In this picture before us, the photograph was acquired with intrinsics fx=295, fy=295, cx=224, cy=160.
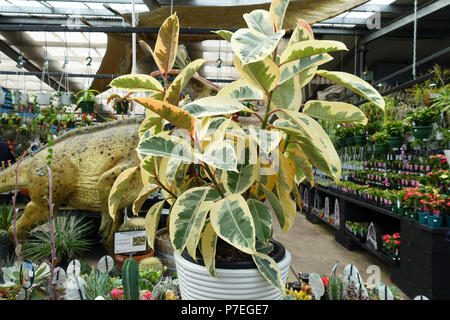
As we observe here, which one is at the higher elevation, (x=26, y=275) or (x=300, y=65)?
(x=300, y=65)

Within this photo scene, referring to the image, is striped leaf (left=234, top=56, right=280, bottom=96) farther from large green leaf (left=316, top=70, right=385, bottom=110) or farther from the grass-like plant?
the grass-like plant

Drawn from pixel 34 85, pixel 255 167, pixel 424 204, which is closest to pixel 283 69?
pixel 255 167

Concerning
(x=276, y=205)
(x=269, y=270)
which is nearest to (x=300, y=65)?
(x=276, y=205)

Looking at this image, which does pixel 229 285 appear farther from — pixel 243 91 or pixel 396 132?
pixel 396 132

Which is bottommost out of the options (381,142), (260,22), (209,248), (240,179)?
(209,248)

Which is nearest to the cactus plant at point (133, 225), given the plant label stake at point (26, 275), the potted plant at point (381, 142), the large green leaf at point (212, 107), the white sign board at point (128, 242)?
the white sign board at point (128, 242)

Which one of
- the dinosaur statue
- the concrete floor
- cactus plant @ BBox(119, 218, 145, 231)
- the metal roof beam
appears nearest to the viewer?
cactus plant @ BBox(119, 218, 145, 231)

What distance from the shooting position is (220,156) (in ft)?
1.67

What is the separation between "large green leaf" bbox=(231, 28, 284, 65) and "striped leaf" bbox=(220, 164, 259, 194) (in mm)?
239

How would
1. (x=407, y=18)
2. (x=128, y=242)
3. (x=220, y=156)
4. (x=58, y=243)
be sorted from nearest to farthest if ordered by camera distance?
(x=220, y=156), (x=128, y=242), (x=58, y=243), (x=407, y=18)

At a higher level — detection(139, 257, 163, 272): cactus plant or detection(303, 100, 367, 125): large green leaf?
detection(303, 100, 367, 125): large green leaf

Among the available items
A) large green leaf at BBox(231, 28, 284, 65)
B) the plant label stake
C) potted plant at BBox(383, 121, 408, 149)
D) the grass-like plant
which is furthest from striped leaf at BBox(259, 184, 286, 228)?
potted plant at BBox(383, 121, 408, 149)

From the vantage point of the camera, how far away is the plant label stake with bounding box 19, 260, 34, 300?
68 centimetres

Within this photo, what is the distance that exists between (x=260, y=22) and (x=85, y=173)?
253cm
